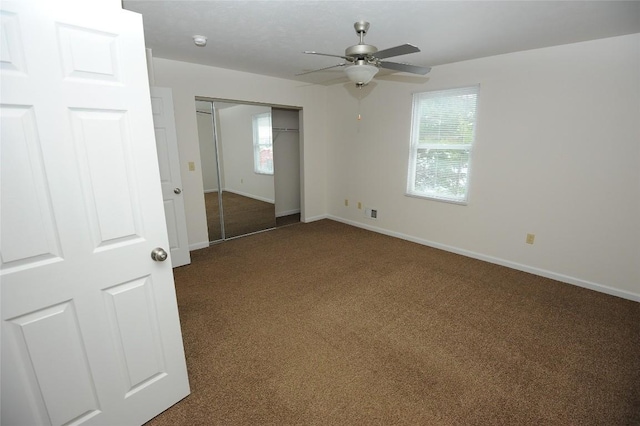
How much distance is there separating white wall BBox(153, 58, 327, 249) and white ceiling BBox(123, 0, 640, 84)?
1.17ft

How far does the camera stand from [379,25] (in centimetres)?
234

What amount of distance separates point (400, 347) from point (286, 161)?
12.9 feet

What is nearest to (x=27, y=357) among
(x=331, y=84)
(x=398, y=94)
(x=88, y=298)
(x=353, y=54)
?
(x=88, y=298)

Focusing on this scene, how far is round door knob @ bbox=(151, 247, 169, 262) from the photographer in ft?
4.66

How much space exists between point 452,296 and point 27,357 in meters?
2.95

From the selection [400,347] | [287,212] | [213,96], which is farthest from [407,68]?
[287,212]

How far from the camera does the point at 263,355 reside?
202cm

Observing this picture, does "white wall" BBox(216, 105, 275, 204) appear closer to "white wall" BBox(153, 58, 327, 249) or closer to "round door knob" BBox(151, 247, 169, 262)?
"white wall" BBox(153, 58, 327, 249)

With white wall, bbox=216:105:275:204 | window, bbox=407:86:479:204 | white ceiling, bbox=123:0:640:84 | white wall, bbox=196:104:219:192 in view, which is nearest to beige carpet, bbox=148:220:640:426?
window, bbox=407:86:479:204

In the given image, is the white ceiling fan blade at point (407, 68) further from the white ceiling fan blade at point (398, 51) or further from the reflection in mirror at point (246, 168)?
the reflection in mirror at point (246, 168)

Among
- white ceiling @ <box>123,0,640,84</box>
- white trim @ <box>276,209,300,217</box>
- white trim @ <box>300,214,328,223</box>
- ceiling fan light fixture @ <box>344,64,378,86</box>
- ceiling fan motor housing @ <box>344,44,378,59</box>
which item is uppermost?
white ceiling @ <box>123,0,640,84</box>

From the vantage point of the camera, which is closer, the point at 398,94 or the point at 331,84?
the point at 398,94

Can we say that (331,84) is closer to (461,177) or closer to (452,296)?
(461,177)

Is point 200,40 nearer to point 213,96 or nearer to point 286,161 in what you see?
point 213,96
